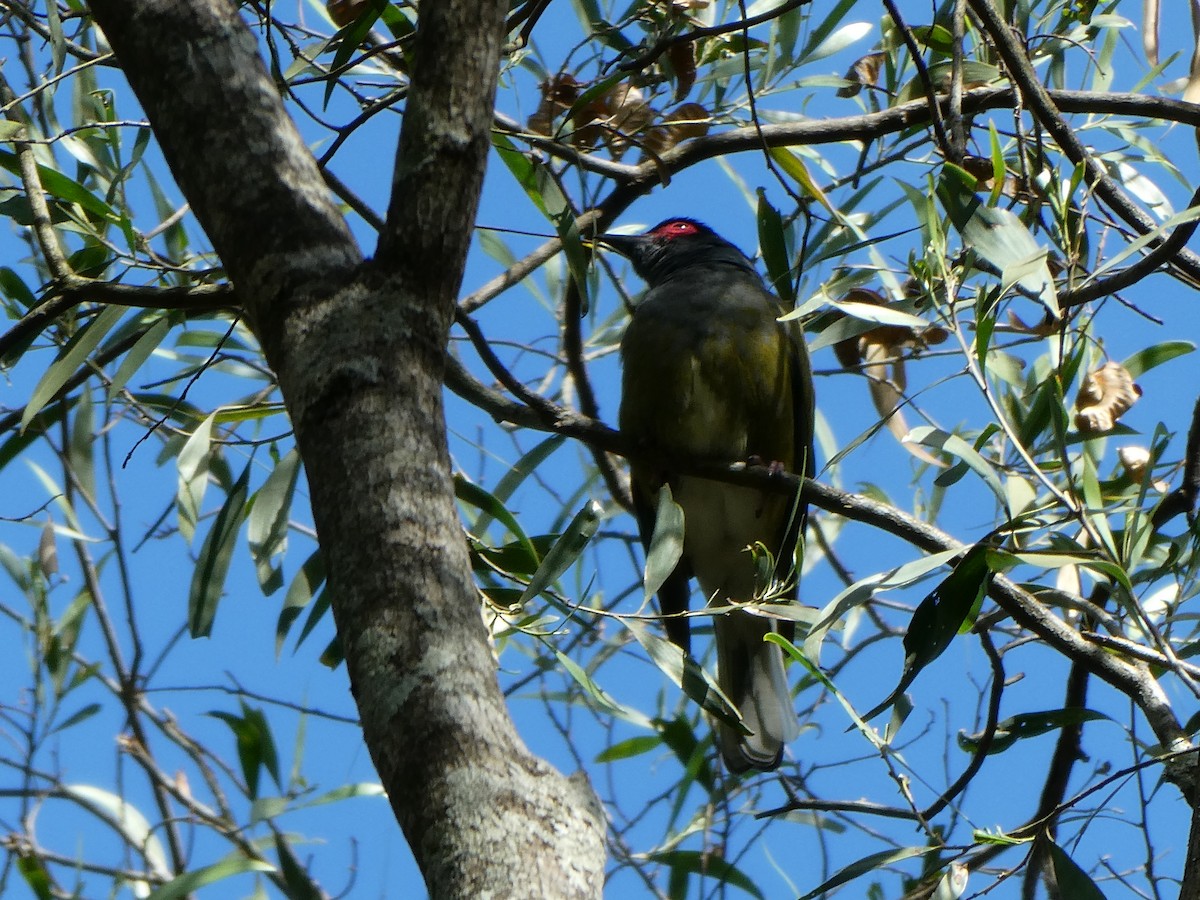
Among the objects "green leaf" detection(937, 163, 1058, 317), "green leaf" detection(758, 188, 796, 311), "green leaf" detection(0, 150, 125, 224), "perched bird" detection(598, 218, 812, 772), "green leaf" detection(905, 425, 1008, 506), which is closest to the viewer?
"green leaf" detection(905, 425, 1008, 506)

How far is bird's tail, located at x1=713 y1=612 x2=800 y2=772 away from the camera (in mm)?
3945

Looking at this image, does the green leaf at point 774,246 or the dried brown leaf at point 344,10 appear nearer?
the green leaf at point 774,246

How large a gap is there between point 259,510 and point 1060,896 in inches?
73.7

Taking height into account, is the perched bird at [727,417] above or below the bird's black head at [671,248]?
below

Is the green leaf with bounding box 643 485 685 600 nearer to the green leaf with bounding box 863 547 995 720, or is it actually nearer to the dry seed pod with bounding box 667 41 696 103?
the green leaf with bounding box 863 547 995 720

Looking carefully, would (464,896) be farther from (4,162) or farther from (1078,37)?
(1078,37)

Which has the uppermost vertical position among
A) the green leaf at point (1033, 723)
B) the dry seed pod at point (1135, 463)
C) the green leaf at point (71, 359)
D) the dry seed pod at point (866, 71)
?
the dry seed pod at point (866, 71)

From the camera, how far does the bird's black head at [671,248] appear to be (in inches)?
191

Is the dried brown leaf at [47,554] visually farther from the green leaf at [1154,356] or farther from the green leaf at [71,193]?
the green leaf at [1154,356]

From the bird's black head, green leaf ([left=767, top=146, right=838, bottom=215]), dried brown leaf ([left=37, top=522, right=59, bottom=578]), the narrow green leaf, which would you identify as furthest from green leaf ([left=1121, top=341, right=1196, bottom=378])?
dried brown leaf ([left=37, top=522, right=59, bottom=578])

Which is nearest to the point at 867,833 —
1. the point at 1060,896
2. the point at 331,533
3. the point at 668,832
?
the point at 668,832

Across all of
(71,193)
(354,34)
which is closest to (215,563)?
(71,193)

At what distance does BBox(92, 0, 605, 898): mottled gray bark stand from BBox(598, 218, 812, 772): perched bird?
2.20 metres

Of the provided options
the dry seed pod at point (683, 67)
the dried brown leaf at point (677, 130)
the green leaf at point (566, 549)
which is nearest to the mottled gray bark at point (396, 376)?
the green leaf at point (566, 549)
